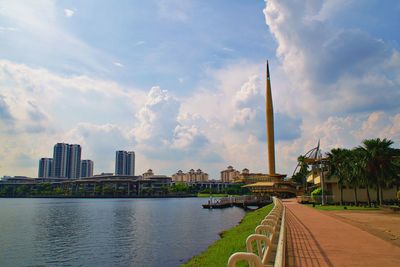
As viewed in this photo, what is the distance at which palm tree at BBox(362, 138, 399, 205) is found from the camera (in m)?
52.0

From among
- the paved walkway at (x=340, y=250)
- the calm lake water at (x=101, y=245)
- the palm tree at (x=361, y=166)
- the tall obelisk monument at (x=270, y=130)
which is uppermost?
the tall obelisk monument at (x=270, y=130)

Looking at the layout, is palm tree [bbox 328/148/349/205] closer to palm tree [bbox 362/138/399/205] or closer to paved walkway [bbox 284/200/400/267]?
palm tree [bbox 362/138/399/205]

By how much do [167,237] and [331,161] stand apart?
136 feet

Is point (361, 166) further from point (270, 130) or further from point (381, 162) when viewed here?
point (270, 130)

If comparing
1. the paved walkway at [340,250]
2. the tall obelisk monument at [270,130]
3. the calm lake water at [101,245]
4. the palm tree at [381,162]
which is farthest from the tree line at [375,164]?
the tall obelisk monument at [270,130]

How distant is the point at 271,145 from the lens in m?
132

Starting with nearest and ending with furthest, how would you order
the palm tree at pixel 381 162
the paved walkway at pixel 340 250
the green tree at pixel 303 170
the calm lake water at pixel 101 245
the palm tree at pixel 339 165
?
the paved walkway at pixel 340 250, the calm lake water at pixel 101 245, the palm tree at pixel 381 162, the palm tree at pixel 339 165, the green tree at pixel 303 170

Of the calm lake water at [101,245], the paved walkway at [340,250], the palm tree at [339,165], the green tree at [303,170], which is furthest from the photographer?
the green tree at [303,170]

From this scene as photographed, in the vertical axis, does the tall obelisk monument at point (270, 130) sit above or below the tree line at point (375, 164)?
above

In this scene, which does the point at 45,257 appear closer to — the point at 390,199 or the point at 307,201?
the point at 307,201

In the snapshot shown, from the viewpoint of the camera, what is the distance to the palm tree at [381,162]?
52000 millimetres

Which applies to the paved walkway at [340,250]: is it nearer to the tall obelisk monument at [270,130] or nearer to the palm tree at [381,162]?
the palm tree at [381,162]

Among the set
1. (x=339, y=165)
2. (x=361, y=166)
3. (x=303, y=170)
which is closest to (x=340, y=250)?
(x=361, y=166)

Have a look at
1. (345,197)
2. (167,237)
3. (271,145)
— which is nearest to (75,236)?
(167,237)
